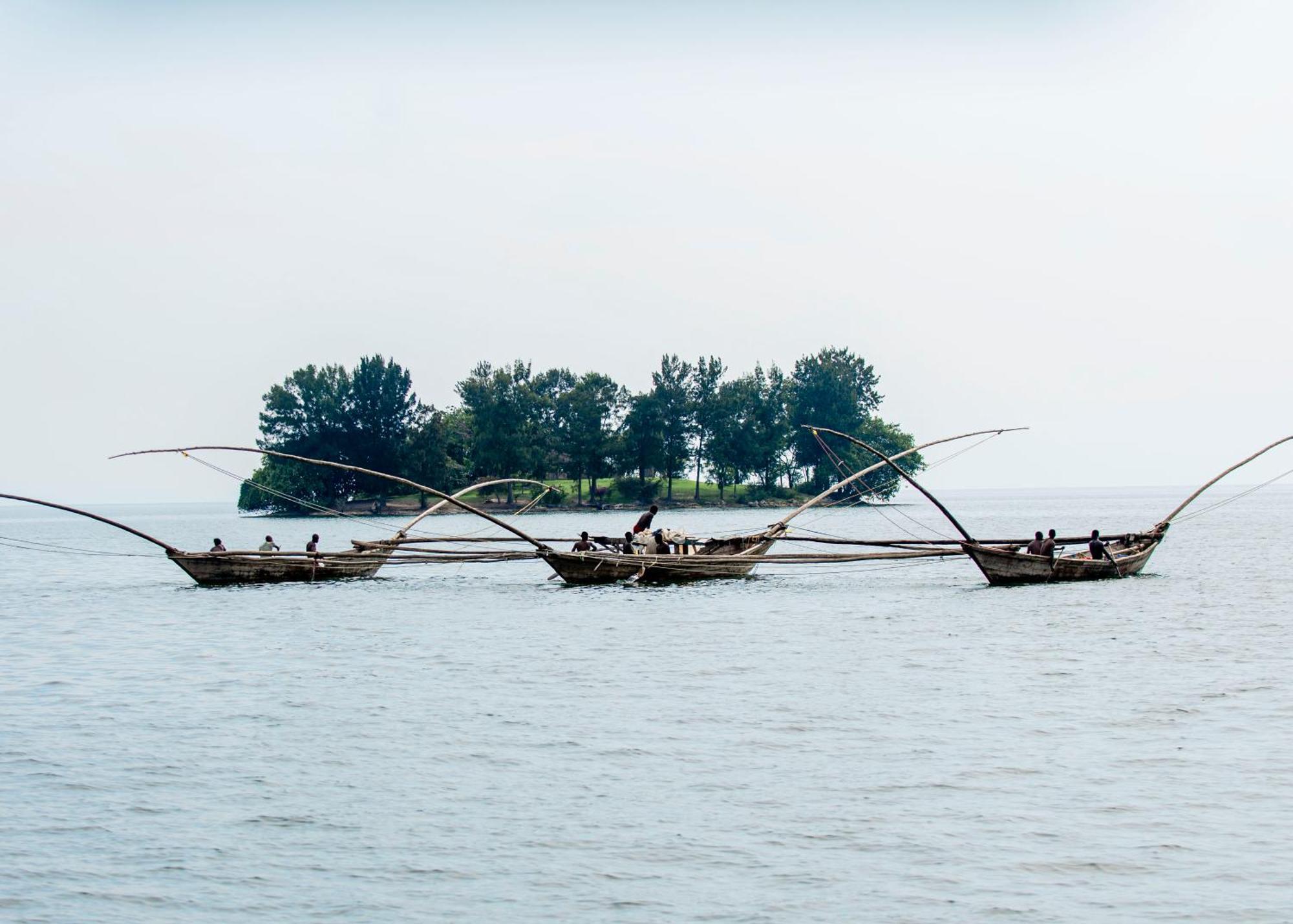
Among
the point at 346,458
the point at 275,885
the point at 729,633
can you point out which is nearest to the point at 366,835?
the point at 275,885

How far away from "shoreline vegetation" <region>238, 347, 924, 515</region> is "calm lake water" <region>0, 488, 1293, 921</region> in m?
86.7

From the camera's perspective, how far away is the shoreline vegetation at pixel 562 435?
12031 centimetres

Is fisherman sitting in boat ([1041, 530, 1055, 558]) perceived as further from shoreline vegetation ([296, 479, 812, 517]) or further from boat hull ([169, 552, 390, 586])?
shoreline vegetation ([296, 479, 812, 517])

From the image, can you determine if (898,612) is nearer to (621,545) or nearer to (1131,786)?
(621,545)

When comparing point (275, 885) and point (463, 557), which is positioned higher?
point (463, 557)

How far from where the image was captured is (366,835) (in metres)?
13.9

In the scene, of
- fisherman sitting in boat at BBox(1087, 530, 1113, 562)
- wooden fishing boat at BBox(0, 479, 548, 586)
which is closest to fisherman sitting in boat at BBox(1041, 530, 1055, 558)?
fisherman sitting in boat at BBox(1087, 530, 1113, 562)

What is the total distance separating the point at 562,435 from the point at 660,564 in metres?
88.5

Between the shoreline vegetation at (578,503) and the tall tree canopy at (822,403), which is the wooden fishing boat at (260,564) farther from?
the tall tree canopy at (822,403)

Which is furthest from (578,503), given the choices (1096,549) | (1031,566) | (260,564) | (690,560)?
(1031,566)

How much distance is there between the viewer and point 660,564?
37.9 m

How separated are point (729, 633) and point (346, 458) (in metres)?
94.7

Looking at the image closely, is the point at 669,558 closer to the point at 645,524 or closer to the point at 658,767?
the point at 645,524

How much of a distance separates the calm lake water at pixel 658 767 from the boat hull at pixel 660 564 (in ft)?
11.7
